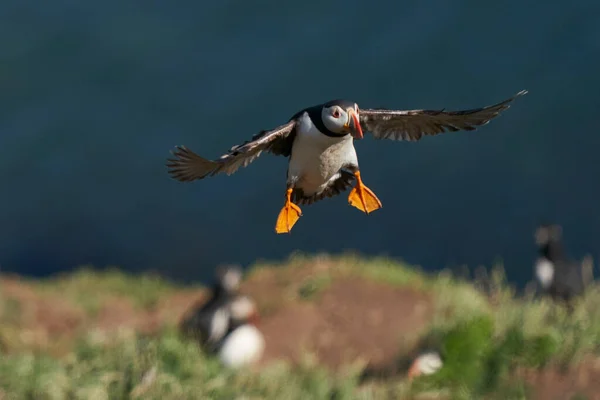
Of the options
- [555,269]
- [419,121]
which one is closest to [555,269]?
[555,269]

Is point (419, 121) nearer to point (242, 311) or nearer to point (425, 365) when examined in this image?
point (425, 365)

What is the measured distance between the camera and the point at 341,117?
10.6 ft

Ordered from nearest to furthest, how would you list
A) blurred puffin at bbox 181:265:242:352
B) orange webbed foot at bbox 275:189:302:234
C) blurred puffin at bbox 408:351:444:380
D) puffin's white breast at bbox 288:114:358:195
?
1. orange webbed foot at bbox 275:189:302:234
2. puffin's white breast at bbox 288:114:358:195
3. blurred puffin at bbox 408:351:444:380
4. blurred puffin at bbox 181:265:242:352

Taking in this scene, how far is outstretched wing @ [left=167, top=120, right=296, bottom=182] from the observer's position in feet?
11.1

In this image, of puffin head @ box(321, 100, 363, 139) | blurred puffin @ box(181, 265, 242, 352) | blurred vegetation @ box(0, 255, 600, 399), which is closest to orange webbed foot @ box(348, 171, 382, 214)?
puffin head @ box(321, 100, 363, 139)

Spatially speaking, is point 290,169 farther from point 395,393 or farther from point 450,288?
point 450,288

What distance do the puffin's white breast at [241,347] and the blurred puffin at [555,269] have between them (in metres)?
5.59

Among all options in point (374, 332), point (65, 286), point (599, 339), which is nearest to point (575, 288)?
point (599, 339)

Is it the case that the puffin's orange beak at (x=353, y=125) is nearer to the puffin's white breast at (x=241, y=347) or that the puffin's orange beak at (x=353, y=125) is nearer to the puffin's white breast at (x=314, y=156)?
the puffin's white breast at (x=314, y=156)

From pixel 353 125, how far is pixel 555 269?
11.5 m

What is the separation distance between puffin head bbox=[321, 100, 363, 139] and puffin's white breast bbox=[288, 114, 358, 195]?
16 cm

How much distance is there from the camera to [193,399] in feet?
23.6

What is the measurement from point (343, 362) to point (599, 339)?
9.85 ft

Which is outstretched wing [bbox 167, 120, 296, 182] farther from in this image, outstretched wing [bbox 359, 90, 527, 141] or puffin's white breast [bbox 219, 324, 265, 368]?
puffin's white breast [bbox 219, 324, 265, 368]
